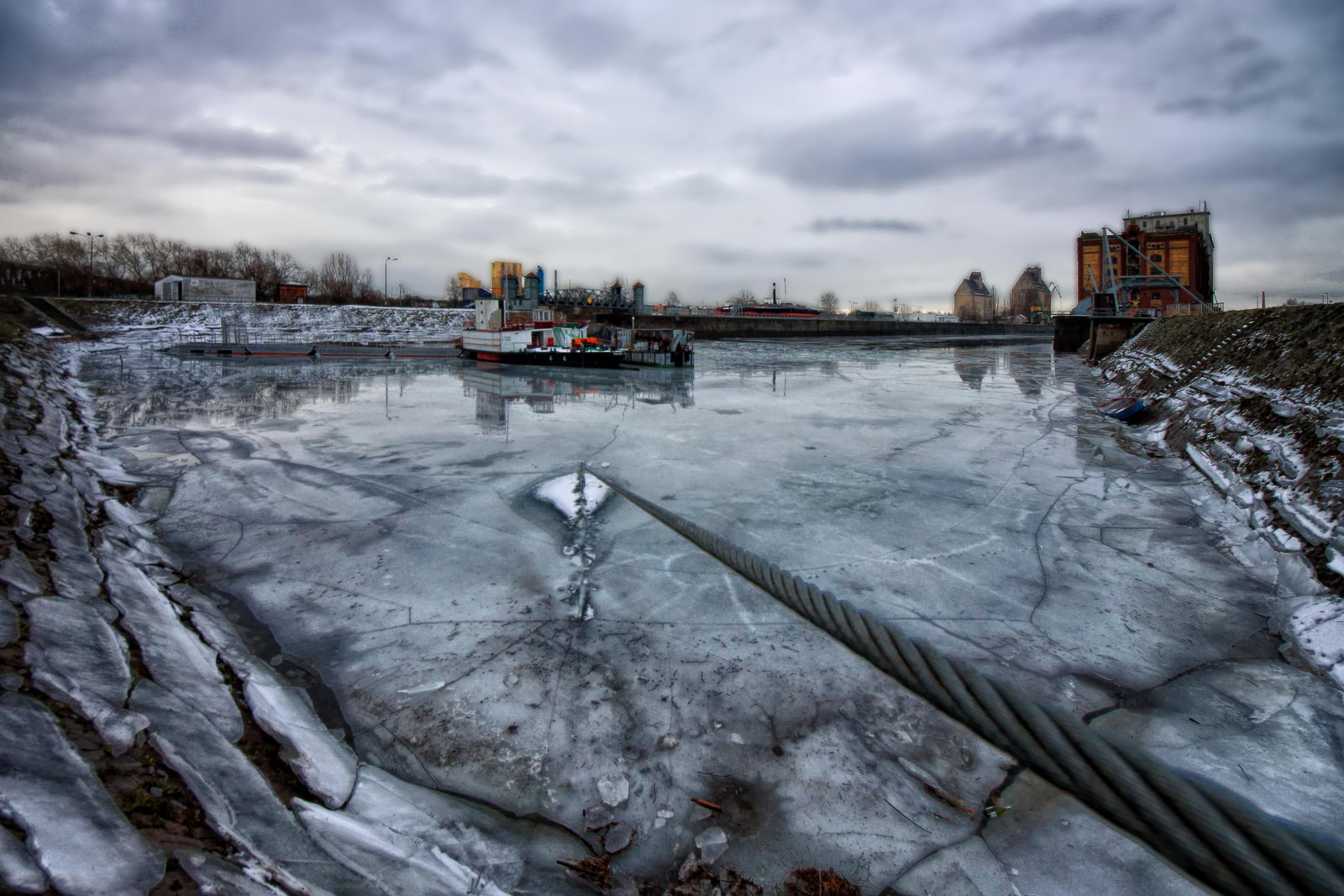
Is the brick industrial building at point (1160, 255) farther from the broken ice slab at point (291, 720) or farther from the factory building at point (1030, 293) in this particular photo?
→ the broken ice slab at point (291, 720)

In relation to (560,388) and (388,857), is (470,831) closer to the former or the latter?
(388,857)

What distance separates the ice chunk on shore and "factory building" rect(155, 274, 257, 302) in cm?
5422

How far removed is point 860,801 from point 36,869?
2364mm

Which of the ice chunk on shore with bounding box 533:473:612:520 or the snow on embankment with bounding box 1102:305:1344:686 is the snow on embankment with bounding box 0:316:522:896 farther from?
the snow on embankment with bounding box 1102:305:1344:686

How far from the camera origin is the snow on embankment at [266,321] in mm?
38281

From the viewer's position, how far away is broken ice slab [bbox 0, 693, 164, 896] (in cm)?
152

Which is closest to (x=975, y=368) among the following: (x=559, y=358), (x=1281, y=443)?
(x=559, y=358)

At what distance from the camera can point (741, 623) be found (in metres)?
3.67

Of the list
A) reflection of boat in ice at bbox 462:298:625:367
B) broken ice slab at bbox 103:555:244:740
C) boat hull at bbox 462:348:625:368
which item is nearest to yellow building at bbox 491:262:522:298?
reflection of boat in ice at bbox 462:298:625:367

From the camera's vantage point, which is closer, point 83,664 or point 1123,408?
point 83,664

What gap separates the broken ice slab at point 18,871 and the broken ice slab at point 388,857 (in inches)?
26.7

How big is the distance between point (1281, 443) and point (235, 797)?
840cm

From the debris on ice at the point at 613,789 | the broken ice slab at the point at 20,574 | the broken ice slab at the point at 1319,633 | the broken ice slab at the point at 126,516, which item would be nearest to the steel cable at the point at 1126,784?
the debris on ice at the point at 613,789

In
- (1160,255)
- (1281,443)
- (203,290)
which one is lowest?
(1281,443)
